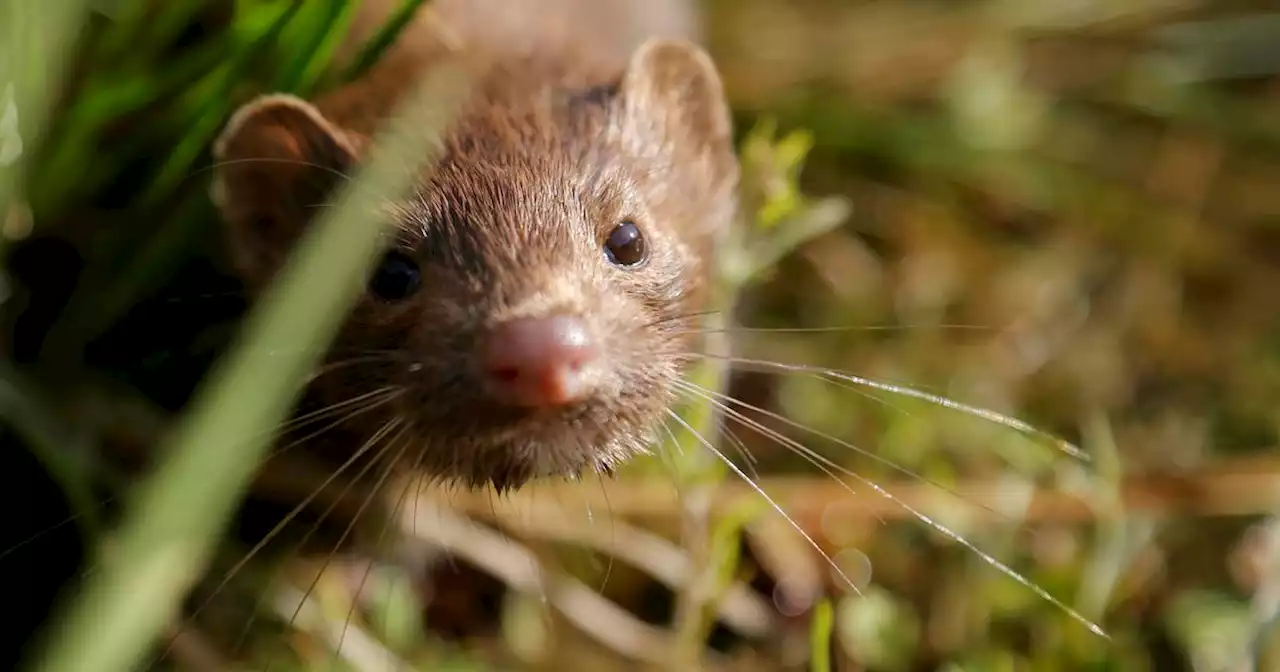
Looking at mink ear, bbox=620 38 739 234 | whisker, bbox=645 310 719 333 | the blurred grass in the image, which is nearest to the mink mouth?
whisker, bbox=645 310 719 333

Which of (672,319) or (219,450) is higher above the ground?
(672,319)

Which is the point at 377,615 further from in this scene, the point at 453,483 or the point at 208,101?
the point at 208,101

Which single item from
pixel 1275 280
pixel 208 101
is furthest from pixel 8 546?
pixel 1275 280

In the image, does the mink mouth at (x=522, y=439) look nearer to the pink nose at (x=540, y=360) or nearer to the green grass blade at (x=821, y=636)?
the pink nose at (x=540, y=360)

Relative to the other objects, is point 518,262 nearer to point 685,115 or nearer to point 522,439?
point 522,439

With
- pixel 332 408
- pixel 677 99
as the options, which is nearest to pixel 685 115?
pixel 677 99
